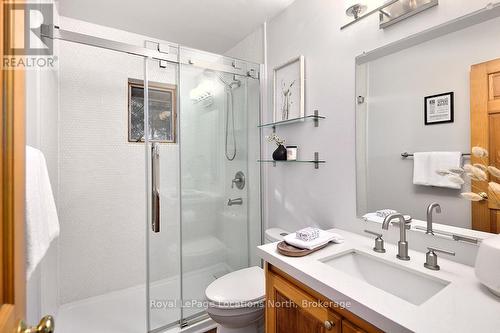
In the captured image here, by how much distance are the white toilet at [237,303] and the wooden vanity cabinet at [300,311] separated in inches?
9.7

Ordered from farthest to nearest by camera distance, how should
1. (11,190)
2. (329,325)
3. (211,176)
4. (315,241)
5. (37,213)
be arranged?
(211,176) → (315,241) → (329,325) → (37,213) → (11,190)

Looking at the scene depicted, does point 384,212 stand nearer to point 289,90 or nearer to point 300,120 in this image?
point 300,120

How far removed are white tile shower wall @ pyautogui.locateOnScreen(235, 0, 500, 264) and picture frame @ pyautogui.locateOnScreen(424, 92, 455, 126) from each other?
343mm

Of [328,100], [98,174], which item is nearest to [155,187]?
[98,174]

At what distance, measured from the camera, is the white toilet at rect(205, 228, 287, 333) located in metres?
1.38

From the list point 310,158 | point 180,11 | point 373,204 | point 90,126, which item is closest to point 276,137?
point 310,158

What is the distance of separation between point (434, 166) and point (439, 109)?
0.26 metres

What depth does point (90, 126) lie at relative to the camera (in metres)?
2.12

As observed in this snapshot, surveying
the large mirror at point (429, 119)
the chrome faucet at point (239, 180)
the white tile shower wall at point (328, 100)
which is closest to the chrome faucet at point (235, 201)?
the chrome faucet at point (239, 180)

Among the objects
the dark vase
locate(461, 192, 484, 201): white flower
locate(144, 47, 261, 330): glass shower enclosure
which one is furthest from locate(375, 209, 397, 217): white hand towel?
locate(144, 47, 261, 330): glass shower enclosure

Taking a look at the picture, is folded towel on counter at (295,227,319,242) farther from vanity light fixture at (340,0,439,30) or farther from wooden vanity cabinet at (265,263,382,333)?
vanity light fixture at (340,0,439,30)

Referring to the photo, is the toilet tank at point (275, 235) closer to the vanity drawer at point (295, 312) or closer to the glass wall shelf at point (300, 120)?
the vanity drawer at point (295, 312)

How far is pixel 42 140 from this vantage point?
4.48 ft

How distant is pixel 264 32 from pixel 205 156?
1262 millimetres
